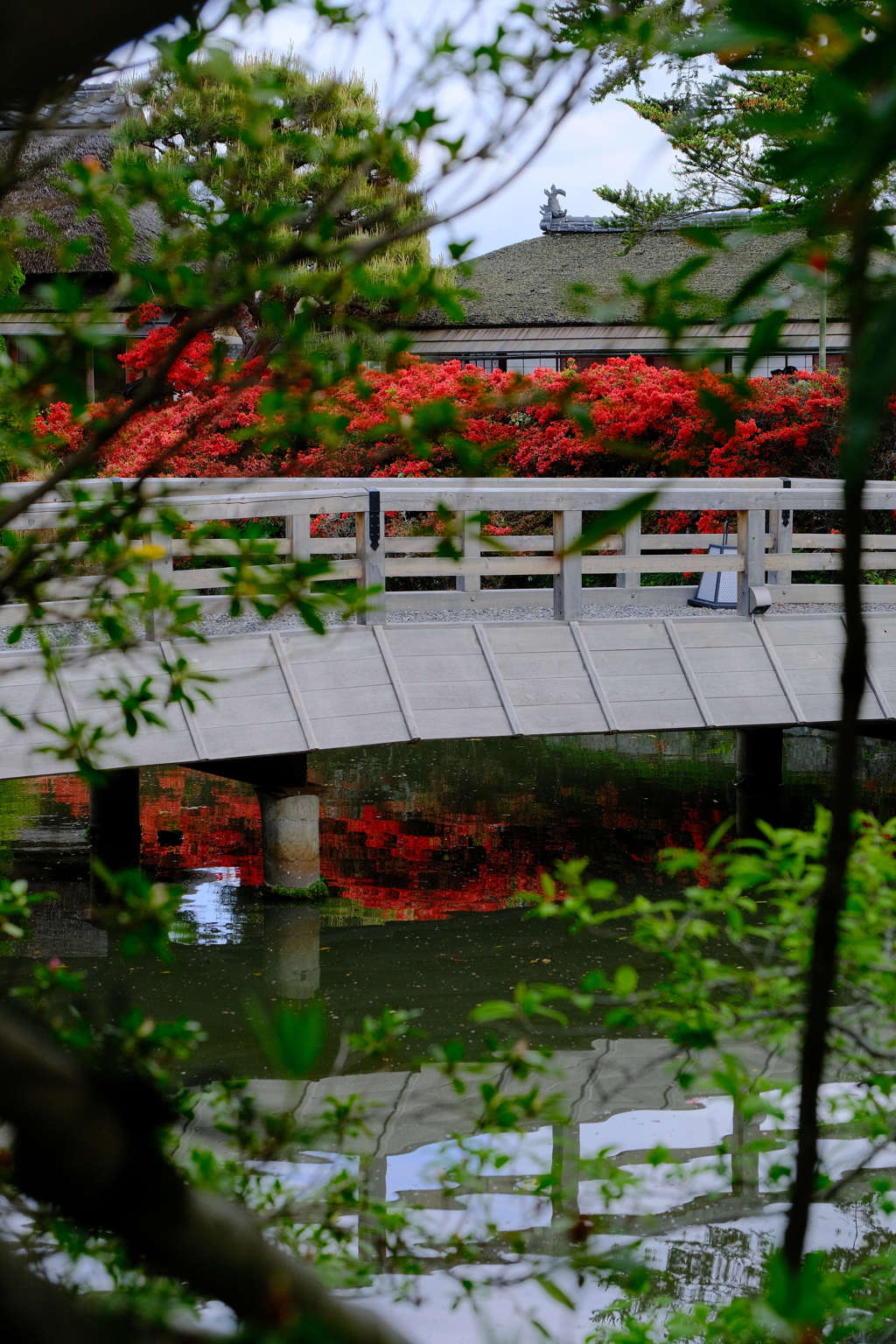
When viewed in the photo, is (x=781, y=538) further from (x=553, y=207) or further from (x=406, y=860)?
(x=553, y=207)

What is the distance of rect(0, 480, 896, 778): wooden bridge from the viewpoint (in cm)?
800

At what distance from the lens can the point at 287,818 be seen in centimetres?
882

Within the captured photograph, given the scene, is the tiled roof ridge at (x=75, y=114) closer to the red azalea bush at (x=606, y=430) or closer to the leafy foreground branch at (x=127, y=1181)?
the leafy foreground branch at (x=127, y=1181)

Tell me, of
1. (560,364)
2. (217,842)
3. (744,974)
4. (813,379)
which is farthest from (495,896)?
(560,364)

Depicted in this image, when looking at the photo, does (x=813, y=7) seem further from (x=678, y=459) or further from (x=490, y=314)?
(x=490, y=314)

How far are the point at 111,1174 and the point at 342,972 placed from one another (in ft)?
24.3

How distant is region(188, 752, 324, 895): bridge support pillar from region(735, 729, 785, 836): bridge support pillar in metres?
4.27

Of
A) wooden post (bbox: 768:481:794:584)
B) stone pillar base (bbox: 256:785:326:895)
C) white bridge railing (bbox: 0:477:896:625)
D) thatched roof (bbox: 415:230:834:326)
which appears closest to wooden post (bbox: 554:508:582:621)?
white bridge railing (bbox: 0:477:896:625)

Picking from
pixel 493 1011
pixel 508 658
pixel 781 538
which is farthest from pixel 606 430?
pixel 493 1011

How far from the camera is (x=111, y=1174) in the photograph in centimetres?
64

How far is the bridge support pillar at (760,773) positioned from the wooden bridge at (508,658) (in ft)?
7.59

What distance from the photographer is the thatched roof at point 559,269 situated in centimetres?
2631

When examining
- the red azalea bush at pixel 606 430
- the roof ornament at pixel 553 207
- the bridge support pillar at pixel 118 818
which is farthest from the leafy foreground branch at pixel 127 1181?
the roof ornament at pixel 553 207

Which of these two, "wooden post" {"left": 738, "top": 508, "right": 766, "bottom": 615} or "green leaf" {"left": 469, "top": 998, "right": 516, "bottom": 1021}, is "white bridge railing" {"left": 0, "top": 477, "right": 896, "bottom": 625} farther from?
"green leaf" {"left": 469, "top": 998, "right": 516, "bottom": 1021}
